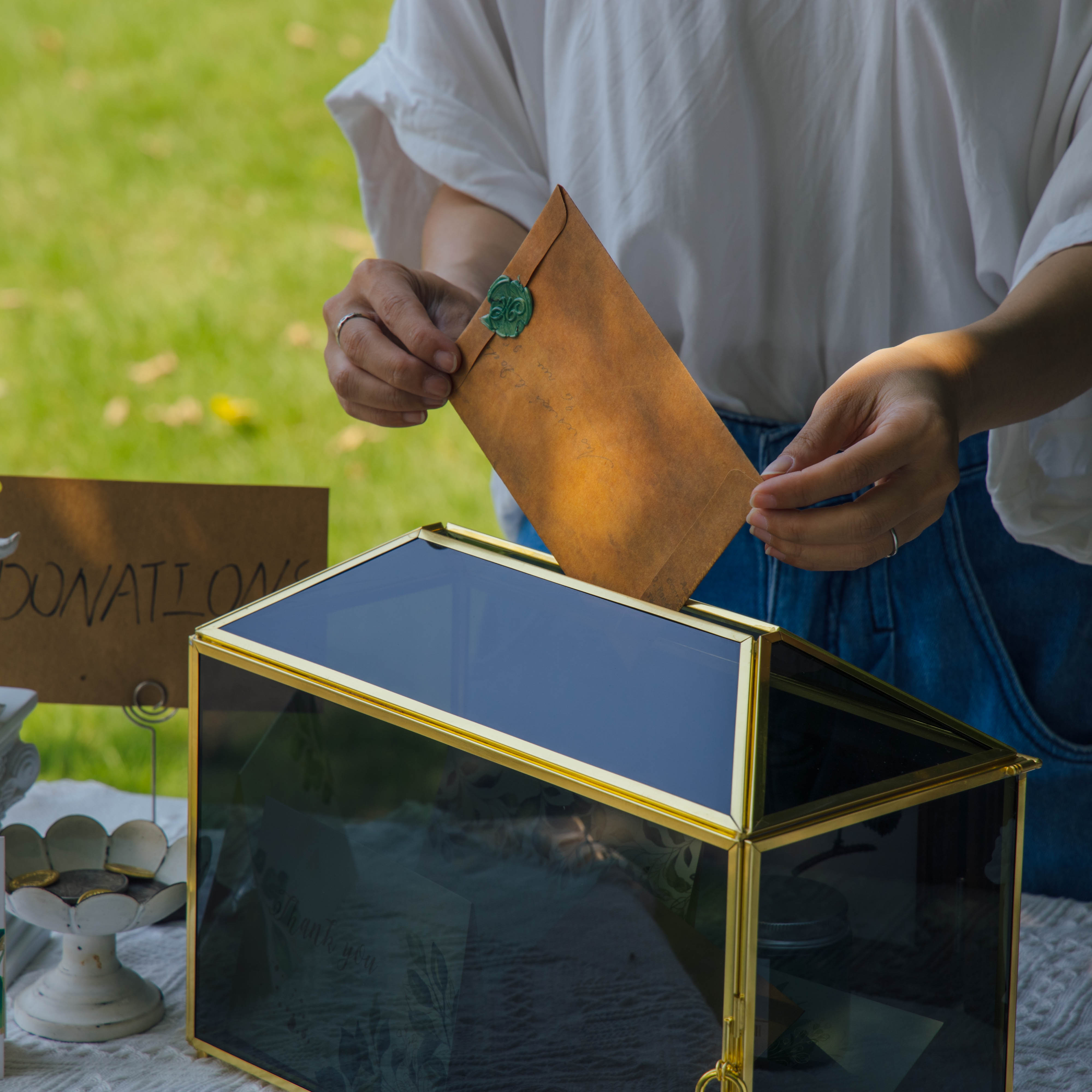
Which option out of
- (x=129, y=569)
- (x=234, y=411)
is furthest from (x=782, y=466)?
(x=234, y=411)

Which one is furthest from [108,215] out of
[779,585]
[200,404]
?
[779,585]

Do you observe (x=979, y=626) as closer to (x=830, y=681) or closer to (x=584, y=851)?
(x=830, y=681)

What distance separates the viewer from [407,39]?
104 cm

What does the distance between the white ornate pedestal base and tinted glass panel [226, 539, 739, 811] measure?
26cm

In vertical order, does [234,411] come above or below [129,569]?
above

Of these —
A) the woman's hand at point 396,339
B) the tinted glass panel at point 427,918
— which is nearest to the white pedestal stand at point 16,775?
the tinted glass panel at point 427,918

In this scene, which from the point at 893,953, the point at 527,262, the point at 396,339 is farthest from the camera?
the point at 396,339

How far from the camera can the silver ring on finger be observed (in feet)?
2.70

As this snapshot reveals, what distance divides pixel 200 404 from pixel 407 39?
184 centimetres

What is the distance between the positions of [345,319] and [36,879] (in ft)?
1.49

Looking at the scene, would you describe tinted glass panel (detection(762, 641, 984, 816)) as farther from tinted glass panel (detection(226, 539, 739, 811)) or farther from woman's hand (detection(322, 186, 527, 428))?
woman's hand (detection(322, 186, 527, 428))

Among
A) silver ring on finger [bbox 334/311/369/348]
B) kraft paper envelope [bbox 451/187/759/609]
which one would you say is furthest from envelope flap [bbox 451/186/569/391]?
silver ring on finger [bbox 334/311/369/348]

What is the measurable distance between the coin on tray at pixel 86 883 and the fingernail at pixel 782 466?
526mm

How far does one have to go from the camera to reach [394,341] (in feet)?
2.65
